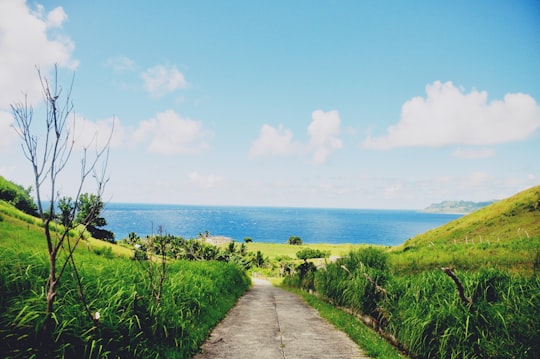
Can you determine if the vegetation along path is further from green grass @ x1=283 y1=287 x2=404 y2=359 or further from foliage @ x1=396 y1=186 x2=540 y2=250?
foliage @ x1=396 y1=186 x2=540 y2=250

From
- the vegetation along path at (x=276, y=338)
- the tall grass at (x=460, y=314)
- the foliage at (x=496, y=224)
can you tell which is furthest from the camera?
the foliage at (x=496, y=224)

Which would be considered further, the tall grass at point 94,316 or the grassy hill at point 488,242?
the grassy hill at point 488,242

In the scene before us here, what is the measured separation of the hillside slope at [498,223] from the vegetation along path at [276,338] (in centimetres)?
4016

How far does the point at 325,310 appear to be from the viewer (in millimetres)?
11133

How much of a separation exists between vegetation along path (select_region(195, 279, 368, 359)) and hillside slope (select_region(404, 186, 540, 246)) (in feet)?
132

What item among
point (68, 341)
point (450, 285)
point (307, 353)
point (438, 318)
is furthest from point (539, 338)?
point (68, 341)

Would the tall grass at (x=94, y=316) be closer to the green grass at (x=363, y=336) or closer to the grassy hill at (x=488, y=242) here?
the green grass at (x=363, y=336)

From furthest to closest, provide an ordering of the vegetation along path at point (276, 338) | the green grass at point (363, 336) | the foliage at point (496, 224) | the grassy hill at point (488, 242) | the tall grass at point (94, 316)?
the foliage at point (496, 224), the grassy hill at point (488, 242), the green grass at point (363, 336), the vegetation along path at point (276, 338), the tall grass at point (94, 316)

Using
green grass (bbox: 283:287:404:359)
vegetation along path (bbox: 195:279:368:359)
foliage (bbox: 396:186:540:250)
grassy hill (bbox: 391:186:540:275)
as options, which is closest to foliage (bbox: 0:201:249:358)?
vegetation along path (bbox: 195:279:368:359)

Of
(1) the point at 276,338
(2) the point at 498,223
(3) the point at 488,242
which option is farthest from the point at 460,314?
(2) the point at 498,223

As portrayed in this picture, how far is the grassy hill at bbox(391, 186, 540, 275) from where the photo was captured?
2364cm

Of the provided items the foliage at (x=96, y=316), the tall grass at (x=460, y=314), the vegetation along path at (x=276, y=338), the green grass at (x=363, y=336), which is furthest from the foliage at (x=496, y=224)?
the foliage at (x=96, y=316)

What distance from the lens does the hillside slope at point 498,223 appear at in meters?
43.3

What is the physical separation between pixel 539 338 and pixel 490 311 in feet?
4.01
